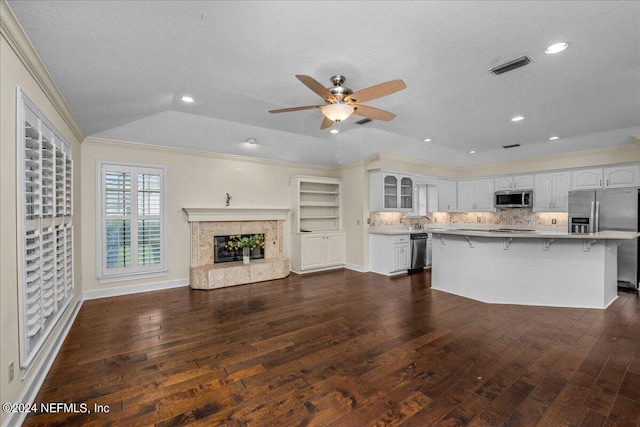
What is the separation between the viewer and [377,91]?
247 centimetres

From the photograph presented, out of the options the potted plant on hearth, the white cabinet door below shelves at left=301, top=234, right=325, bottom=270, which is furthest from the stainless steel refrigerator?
the potted plant on hearth

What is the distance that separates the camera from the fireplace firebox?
18.6ft

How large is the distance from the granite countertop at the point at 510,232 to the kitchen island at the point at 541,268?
1cm

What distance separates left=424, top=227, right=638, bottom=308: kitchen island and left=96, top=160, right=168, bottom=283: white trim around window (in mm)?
5045

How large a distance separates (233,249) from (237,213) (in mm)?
764

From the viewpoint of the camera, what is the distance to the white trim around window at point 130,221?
4.54 metres

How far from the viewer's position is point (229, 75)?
2863 mm

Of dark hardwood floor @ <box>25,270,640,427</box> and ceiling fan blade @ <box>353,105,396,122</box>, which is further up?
ceiling fan blade @ <box>353,105,396,122</box>

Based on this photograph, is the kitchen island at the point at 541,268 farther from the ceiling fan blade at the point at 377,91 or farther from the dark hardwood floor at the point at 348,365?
the ceiling fan blade at the point at 377,91

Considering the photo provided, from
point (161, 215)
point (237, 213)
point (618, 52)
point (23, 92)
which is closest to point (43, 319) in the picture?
point (23, 92)

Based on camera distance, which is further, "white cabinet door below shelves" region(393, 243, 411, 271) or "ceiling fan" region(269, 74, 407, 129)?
"white cabinet door below shelves" region(393, 243, 411, 271)

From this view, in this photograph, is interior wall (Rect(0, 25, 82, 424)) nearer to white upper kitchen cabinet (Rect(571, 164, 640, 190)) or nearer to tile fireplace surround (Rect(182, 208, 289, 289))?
tile fireplace surround (Rect(182, 208, 289, 289))

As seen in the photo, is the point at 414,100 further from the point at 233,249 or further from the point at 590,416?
the point at 233,249

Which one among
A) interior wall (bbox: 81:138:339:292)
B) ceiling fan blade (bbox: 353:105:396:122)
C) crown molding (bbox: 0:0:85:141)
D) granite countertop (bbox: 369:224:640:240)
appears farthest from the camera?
interior wall (bbox: 81:138:339:292)
